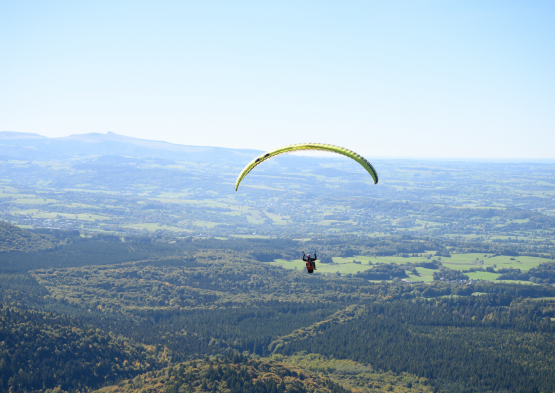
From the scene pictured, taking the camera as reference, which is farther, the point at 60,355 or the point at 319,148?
the point at 60,355

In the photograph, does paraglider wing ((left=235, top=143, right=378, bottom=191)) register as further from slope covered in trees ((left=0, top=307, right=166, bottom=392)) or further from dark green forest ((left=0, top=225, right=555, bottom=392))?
slope covered in trees ((left=0, top=307, right=166, bottom=392))

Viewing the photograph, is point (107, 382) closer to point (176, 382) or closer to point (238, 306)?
point (176, 382)

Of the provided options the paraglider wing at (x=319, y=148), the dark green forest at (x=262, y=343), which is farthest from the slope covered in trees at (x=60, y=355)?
the paraglider wing at (x=319, y=148)

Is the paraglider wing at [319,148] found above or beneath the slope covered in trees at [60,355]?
above

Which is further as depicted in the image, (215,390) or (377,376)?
(377,376)

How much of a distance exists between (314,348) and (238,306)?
53606 millimetres

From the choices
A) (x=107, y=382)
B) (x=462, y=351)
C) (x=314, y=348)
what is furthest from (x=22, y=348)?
(x=462, y=351)

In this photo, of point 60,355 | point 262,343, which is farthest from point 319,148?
point 262,343

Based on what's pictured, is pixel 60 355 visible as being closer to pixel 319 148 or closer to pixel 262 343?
pixel 262 343

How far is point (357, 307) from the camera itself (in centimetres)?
18625

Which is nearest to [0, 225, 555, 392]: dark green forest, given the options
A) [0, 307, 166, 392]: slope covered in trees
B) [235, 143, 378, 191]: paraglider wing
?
[0, 307, 166, 392]: slope covered in trees

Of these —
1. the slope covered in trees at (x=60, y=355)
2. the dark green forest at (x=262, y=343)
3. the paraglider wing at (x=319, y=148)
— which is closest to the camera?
the paraglider wing at (x=319, y=148)

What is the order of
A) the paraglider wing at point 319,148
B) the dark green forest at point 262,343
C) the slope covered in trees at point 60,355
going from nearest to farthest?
the paraglider wing at point 319,148 < the dark green forest at point 262,343 < the slope covered in trees at point 60,355

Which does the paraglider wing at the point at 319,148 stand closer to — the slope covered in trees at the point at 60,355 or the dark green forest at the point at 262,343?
the dark green forest at the point at 262,343
